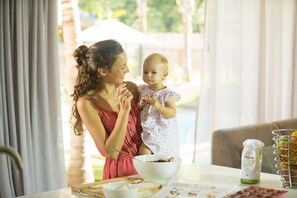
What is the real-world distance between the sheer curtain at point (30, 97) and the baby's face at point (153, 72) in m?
0.89

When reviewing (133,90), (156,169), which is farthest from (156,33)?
(156,169)

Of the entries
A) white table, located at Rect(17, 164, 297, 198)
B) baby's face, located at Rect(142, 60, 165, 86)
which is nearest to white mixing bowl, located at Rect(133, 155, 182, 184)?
white table, located at Rect(17, 164, 297, 198)

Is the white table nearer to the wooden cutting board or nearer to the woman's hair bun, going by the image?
the wooden cutting board

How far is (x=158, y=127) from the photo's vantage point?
261 cm

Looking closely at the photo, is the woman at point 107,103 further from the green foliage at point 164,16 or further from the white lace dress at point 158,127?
the green foliage at point 164,16

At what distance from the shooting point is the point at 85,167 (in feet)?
16.7

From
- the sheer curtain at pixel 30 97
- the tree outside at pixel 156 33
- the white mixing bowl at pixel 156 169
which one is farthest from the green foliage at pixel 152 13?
the white mixing bowl at pixel 156 169

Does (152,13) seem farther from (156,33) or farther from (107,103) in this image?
(107,103)

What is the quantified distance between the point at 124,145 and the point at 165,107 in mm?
256

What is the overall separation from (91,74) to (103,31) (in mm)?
2292

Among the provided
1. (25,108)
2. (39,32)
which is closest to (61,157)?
(25,108)

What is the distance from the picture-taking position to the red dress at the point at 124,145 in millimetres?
2451

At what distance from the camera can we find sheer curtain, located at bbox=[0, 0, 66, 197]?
10.2ft

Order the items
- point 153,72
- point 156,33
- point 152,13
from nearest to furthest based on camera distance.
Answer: point 153,72, point 156,33, point 152,13
